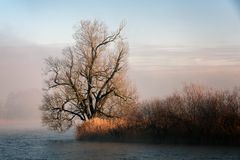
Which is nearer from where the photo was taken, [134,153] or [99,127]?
[134,153]

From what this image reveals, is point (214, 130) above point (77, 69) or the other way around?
the other way around

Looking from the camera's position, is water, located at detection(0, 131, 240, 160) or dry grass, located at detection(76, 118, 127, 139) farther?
dry grass, located at detection(76, 118, 127, 139)

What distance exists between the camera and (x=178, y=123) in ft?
133

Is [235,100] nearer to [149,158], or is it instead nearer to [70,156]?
[149,158]

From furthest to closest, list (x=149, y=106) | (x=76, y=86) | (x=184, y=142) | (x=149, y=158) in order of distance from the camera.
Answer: (x=76, y=86) → (x=149, y=106) → (x=184, y=142) → (x=149, y=158)

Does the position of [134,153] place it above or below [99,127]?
below

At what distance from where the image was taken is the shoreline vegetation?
125 ft

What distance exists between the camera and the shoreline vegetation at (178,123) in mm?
38000

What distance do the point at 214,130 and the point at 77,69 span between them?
15.7 metres

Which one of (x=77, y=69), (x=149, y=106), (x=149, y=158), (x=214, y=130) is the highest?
(x=77, y=69)

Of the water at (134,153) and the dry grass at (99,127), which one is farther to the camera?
the dry grass at (99,127)

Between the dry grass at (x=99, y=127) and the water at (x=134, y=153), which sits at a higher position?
the dry grass at (x=99, y=127)

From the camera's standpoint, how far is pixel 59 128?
4869cm

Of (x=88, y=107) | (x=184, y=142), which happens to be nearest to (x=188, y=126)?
(x=184, y=142)
